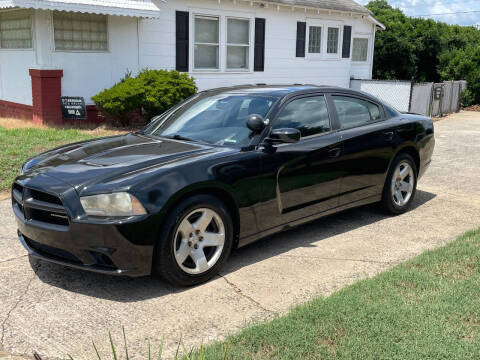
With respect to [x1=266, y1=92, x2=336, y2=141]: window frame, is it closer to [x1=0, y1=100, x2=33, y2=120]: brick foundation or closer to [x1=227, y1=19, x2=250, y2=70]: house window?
[x1=0, y1=100, x2=33, y2=120]: brick foundation

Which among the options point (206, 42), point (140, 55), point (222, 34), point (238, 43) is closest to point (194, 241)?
point (140, 55)

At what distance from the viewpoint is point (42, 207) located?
13.6ft

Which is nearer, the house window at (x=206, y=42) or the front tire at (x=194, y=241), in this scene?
the front tire at (x=194, y=241)

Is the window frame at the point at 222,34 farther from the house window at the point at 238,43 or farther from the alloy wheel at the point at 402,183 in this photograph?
the alloy wheel at the point at 402,183

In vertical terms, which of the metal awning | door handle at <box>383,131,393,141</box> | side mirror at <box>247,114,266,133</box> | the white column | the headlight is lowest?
the headlight

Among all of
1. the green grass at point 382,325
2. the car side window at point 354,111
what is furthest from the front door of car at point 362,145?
the green grass at point 382,325

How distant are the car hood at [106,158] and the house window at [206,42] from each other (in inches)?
420

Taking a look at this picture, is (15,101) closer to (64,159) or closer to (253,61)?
(253,61)

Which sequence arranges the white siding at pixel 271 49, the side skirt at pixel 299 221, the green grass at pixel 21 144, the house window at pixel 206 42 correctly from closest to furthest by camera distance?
the side skirt at pixel 299 221
the green grass at pixel 21 144
the white siding at pixel 271 49
the house window at pixel 206 42

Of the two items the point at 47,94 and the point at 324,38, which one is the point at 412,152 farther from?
the point at 324,38

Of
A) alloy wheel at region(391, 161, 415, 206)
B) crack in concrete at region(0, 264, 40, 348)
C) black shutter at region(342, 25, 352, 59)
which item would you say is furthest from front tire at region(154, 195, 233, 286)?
black shutter at region(342, 25, 352, 59)

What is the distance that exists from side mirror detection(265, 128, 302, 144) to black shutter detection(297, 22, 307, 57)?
13979 mm

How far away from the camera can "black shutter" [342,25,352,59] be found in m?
19.8

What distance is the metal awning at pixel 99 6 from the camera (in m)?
11.2
